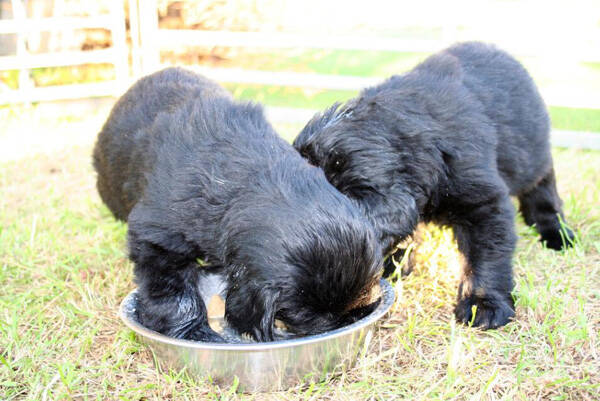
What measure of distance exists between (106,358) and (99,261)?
3.70 feet

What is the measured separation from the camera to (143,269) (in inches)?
116

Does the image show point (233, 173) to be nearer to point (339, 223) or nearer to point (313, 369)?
point (339, 223)

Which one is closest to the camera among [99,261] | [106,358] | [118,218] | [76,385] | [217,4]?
[76,385]

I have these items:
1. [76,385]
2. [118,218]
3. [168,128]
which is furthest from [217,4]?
[76,385]

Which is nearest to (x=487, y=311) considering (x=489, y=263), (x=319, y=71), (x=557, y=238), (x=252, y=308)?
(x=489, y=263)

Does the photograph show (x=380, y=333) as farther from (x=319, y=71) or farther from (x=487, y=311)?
(x=319, y=71)

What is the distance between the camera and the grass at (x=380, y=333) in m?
2.81

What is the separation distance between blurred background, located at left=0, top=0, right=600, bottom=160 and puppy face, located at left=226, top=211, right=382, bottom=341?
3487 mm

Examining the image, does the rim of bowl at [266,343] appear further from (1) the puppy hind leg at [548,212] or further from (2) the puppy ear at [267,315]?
(1) the puppy hind leg at [548,212]

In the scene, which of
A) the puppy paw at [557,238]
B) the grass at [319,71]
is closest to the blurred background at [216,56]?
the grass at [319,71]

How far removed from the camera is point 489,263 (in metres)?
3.37

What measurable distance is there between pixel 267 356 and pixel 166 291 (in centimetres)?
60

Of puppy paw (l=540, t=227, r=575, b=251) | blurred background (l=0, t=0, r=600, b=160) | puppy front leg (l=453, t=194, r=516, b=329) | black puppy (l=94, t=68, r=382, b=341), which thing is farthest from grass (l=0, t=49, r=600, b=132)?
black puppy (l=94, t=68, r=382, b=341)

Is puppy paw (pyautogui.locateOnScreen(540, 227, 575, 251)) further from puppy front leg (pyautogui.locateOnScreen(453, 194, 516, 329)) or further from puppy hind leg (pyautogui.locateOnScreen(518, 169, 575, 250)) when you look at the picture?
puppy front leg (pyautogui.locateOnScreen(453, 194, 516, 329))
